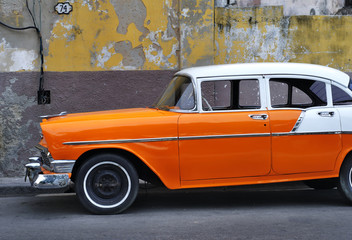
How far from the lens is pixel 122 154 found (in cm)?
634

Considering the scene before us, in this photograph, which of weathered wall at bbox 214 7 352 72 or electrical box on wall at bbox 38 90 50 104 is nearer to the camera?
electrical box on wall at bbox 38 90 50 104

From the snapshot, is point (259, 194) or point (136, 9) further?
point (136, 9)

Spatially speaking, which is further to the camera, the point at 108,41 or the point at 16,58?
the point at 108,41

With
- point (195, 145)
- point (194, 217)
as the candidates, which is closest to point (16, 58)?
point (195, 145)

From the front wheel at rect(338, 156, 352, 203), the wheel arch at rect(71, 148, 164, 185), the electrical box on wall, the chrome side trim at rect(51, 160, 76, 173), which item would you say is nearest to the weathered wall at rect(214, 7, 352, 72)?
the electrical box on wall

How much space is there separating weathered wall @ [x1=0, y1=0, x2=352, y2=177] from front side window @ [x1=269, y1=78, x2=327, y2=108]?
2.95 m

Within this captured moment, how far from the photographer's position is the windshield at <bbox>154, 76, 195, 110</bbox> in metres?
6.42

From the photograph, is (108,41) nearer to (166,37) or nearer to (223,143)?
(166,37)

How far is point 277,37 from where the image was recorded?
32.8ft

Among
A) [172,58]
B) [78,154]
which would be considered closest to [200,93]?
[78,154]

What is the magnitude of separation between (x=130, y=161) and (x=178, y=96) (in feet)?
3.17

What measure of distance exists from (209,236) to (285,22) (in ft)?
19.1

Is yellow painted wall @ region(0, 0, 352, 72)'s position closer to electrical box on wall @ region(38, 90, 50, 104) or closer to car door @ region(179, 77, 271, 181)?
electrical box on wall @ region(38, 90, 50, 104)

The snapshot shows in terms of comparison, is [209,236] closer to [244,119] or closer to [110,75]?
[244,119]
